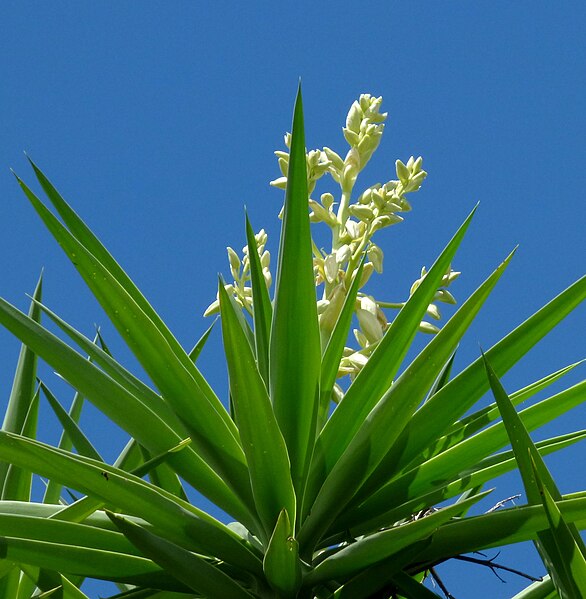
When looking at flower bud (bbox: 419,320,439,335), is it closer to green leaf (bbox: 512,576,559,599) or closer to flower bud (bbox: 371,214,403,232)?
flower bud (bbox: 371,214,403,232)

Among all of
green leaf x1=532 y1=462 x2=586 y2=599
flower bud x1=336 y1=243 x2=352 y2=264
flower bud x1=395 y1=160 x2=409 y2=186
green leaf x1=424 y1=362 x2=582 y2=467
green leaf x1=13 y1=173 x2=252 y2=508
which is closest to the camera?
green leaf x1=532 y1=462 x2=586 y2=599

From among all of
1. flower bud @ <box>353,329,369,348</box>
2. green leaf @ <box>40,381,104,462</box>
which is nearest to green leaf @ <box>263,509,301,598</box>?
green leaf @ <box>40,381,104,462</box>

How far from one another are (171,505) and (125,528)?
0.47 ft

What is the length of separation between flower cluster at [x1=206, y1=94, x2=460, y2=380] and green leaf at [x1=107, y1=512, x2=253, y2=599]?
555mm

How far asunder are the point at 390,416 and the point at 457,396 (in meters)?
0.15

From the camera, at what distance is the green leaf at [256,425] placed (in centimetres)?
A: 127

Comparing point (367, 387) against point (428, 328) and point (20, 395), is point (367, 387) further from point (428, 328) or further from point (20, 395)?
point (20, 395)

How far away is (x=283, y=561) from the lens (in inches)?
50.1

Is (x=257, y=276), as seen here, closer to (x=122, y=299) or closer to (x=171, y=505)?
(x=122, y=299)

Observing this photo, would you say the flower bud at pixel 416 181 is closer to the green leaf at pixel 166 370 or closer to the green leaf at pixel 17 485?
the green leaf at pixel 166 370

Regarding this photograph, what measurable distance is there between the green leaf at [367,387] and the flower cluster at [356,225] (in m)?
0.31

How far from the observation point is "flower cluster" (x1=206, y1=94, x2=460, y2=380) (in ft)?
6.28

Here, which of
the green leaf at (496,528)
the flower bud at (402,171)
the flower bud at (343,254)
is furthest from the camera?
the flower bud at (402,171)

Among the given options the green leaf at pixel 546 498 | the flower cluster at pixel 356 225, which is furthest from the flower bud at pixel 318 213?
the green leaf at pixel 546 498
